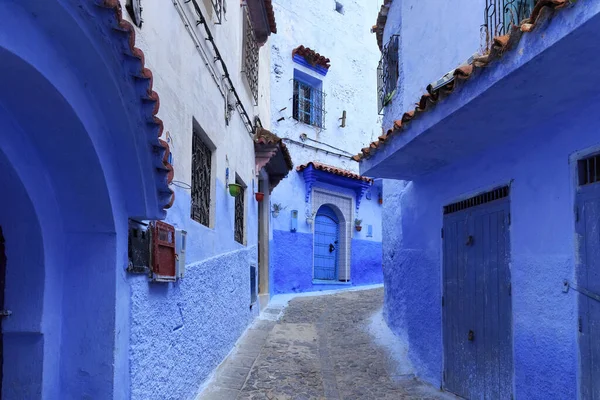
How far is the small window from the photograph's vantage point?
14.8m

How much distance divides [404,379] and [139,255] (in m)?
4.02

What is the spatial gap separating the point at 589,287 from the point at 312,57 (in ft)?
39.7

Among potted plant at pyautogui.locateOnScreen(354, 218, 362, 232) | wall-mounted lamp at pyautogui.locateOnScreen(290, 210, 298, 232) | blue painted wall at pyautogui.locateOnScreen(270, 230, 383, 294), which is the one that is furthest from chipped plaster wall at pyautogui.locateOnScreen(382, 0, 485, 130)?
potted plant at pyautogui.locateOnScreen(354, 218, 362, 232)

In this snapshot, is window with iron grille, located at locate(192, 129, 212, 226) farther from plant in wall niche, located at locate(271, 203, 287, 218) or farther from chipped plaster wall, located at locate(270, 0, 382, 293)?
plant in wall niche, located at locate(271, 203, 287, 218)

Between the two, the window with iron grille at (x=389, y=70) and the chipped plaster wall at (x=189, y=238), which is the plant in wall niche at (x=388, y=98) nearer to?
the window with iron grille at (x=389, y=70)

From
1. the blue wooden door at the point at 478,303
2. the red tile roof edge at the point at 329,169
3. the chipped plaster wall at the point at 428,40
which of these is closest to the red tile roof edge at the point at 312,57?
the red tile roof edge at the point at 329,169

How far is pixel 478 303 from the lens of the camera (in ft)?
16.7

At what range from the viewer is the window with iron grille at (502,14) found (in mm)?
4758

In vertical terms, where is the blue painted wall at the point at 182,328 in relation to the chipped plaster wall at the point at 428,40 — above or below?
below

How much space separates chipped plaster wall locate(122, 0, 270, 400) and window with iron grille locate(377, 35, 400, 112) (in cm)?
251

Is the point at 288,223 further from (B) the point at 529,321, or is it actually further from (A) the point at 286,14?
(B) the point at 529,321

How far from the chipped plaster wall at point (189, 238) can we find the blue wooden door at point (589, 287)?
120 inches

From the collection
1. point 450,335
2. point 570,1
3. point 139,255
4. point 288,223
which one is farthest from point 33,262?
point 288,223

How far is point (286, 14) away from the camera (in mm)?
14469
